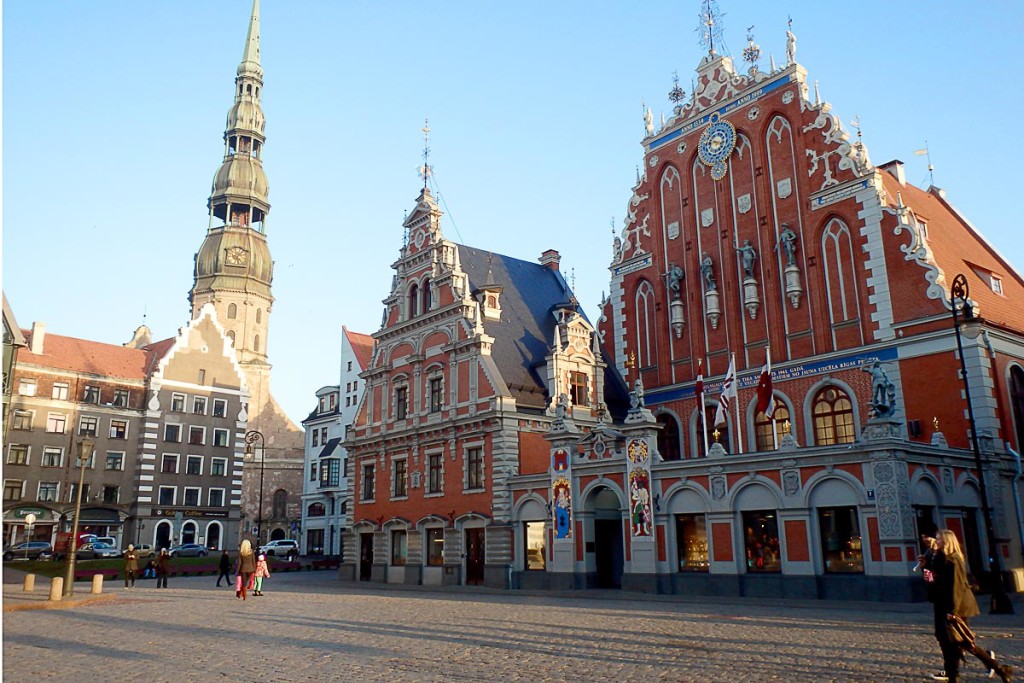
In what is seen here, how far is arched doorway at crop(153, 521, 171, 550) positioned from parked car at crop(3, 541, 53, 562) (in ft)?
29.1

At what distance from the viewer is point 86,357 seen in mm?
62938

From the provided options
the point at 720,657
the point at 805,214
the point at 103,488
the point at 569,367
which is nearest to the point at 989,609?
the point at 720,657

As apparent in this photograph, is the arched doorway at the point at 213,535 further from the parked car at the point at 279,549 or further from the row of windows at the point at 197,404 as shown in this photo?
the row of windows at the point at 197,404

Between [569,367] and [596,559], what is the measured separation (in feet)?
30.6

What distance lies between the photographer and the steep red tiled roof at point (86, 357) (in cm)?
5997

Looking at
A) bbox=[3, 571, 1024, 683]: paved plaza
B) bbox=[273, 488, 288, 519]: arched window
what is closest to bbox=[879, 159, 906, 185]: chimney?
bbox=[3, 571, 1024, 683]: paved plaza

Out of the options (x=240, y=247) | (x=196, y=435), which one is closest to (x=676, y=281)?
(x=196, y=435)

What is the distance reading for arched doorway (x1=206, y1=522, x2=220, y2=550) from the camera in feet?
212

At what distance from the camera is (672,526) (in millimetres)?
28531

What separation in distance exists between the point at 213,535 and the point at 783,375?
48846mm

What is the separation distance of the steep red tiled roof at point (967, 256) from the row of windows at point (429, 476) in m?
19.4

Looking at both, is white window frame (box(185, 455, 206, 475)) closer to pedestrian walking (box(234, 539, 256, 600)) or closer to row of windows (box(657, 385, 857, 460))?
pedestrian walking (box(234, 539, 256, 600))

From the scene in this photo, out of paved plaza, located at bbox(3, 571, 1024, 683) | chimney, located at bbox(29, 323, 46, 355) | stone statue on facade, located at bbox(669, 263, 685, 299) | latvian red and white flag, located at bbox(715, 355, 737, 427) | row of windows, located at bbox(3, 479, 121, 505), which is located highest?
chimney, located at bbox(29, 323, 46, 355)

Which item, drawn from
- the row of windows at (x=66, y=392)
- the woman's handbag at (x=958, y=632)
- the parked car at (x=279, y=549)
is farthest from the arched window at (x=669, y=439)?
the row of windows at (x=66, y=392)
